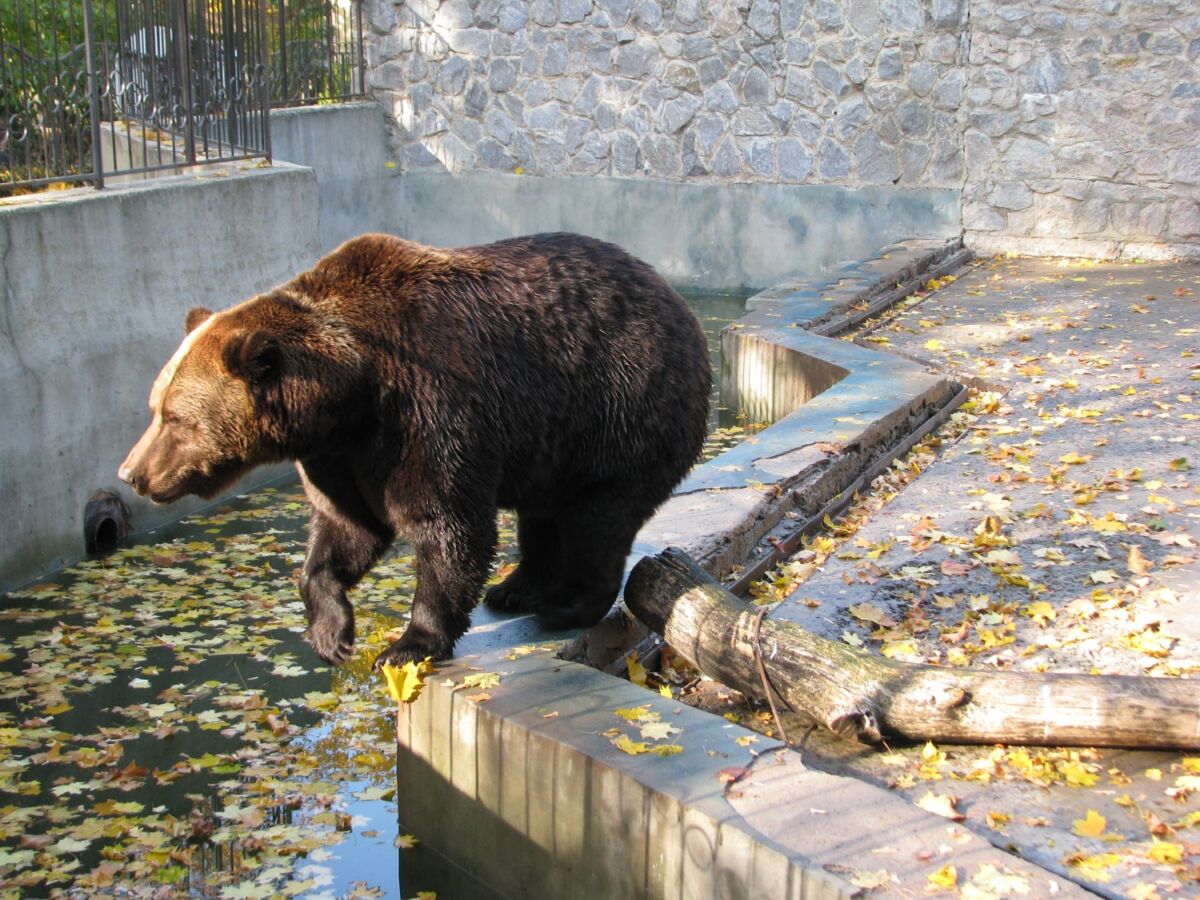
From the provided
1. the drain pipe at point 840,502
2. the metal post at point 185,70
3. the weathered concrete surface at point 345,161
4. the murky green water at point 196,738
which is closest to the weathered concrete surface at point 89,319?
the metal post at point 185,70

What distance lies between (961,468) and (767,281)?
770cm

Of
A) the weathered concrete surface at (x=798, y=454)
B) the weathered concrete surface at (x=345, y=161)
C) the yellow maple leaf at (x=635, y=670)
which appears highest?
the weathered concrete surface at (x=345, y=161)

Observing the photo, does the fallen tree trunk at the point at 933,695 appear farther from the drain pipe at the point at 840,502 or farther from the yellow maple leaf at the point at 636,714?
the drain pipe at the point at 840,502

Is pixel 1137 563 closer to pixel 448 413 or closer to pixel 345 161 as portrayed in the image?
pixel 448 413

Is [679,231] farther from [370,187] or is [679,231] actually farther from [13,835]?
[13,835]

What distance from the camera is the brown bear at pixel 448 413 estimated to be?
4477mm

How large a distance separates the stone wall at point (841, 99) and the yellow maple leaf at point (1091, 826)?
31.9 feet

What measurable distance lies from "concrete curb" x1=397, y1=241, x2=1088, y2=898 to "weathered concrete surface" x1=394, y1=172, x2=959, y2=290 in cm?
817

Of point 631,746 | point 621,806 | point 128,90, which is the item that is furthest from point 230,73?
point 621,806

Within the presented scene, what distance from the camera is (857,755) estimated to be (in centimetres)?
438

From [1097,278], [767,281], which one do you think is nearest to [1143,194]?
[1097,278]

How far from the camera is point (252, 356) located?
4.36 metres

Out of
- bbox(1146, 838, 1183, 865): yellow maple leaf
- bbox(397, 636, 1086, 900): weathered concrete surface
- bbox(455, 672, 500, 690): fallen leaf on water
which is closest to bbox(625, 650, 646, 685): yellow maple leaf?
bbox(397, 636, 1086, 900): weathered concrete surface

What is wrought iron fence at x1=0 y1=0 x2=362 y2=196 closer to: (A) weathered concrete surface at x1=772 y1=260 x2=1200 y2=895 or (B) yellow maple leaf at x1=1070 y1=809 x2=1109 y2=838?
(A) weathered concrete surface at x1=772 y1=260 x2=1200 y2=895
